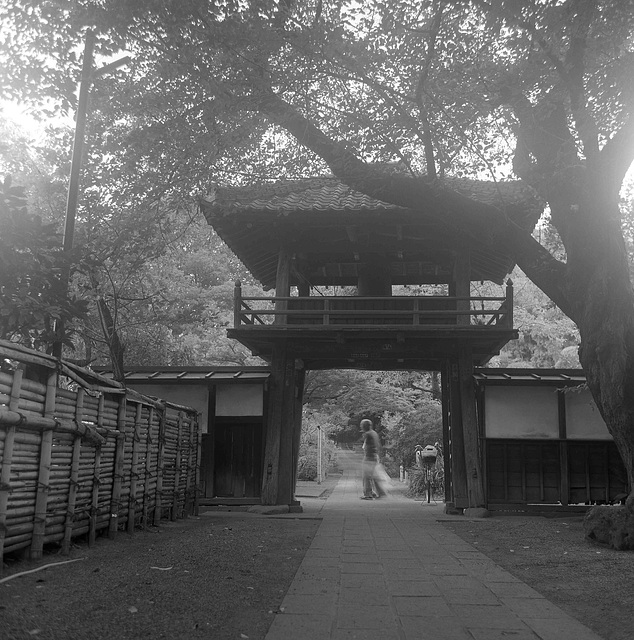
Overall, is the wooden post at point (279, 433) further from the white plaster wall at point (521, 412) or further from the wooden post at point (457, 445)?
the white plaster wall at point (521, 412)

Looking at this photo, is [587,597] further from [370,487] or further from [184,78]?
[370,487]

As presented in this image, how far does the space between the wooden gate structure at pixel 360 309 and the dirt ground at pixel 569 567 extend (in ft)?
11.2

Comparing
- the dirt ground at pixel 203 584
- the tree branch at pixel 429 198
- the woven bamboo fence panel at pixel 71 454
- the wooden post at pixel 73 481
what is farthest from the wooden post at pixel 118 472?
the tree branch at pixel 429 198

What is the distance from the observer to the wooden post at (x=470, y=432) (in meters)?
13.1

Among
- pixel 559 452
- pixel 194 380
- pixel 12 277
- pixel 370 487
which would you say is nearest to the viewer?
pixel 12 277

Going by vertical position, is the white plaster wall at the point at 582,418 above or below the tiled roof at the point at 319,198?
below

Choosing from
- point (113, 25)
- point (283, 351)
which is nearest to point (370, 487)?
point (283, 351)

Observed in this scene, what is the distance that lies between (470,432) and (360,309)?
3387 millimetres

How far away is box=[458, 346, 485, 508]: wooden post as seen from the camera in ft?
42.9

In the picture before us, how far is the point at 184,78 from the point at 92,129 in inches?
108

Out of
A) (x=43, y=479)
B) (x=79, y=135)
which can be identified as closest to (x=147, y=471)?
(x=43, y=479)

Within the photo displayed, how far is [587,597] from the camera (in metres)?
5.12

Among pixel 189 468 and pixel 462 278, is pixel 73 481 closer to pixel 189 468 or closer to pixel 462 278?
pixel 189 468

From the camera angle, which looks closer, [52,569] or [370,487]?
[52,569]
